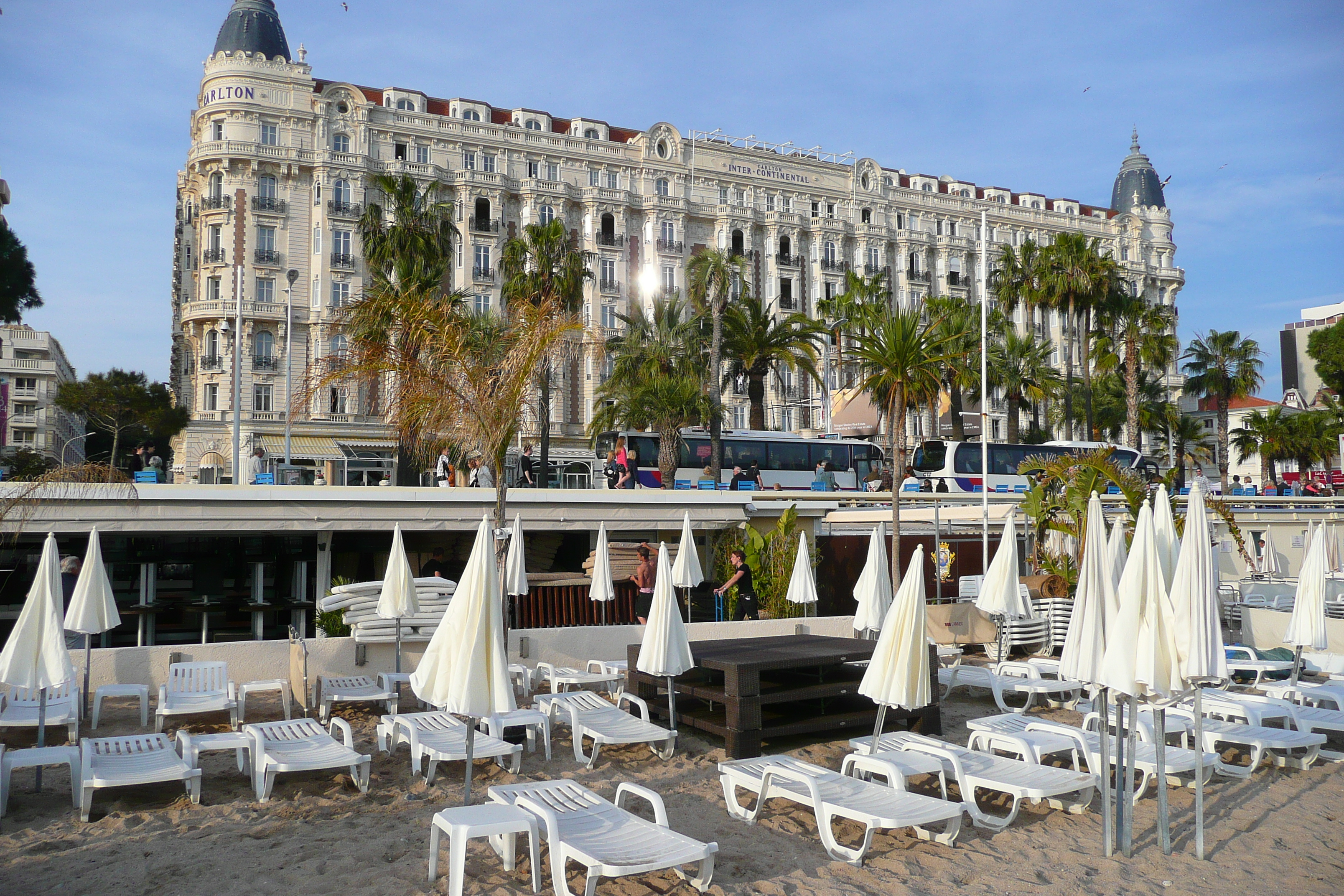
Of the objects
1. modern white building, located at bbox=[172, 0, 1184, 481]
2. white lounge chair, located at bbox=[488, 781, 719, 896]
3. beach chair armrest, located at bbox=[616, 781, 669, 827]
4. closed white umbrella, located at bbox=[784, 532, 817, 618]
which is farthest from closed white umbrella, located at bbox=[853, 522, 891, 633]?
modern white building, located at bbox=[172, 0, 1184, 481]

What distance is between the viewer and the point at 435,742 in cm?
768

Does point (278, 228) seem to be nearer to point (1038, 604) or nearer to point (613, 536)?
point (613, 536)

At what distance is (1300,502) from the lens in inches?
1127

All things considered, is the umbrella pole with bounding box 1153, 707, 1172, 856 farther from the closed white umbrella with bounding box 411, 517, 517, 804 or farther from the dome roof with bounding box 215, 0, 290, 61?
the dome roof with bounding box 215, 0, 290, 61

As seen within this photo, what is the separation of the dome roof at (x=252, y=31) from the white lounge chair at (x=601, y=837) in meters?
48.8

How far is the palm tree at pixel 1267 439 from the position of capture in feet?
184

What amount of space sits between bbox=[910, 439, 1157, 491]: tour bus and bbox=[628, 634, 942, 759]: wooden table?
23.6 m

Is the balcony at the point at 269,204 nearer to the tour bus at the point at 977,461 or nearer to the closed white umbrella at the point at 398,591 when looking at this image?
the tour bus at the point at 977,461

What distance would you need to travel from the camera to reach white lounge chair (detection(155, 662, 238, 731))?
8.78 m

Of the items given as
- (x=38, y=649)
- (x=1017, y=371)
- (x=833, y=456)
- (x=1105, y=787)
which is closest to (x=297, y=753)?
(x=38, y=649)

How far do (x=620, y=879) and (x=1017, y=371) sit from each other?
4655 cm

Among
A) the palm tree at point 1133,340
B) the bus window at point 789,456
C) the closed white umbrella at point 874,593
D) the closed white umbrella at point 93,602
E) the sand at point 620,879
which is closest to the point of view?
the sand at point 620,879

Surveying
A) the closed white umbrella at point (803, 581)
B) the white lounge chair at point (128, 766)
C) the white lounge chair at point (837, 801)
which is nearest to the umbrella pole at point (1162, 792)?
the white lounge chair at point (837, 801)

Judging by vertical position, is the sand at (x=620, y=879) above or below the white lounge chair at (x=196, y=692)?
below
